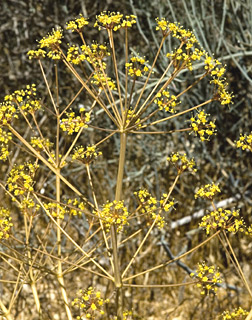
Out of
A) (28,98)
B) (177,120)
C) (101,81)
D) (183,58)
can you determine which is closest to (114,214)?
(101,81)

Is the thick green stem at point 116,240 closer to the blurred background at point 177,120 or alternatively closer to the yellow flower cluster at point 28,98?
the yellow flower cluster at point 28,98

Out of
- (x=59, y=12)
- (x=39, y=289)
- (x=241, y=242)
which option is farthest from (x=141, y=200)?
(x=59, y=12)

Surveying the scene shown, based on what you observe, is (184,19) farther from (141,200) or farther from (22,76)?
(141,200)

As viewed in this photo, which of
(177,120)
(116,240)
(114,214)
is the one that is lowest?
(177,120)

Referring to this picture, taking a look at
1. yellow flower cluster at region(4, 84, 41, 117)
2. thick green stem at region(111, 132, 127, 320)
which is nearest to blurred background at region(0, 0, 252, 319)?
yellow flower cluster at region(4, 84, 41, 117)

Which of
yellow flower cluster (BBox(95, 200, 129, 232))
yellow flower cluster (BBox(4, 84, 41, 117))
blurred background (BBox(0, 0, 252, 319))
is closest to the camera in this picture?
yellow flower cluster (BBox(95, 200, 129, 232))

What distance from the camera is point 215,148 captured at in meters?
5.40

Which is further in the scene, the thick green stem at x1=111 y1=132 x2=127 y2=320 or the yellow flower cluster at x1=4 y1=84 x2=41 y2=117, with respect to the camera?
the yellow flower cluster at x1=4 y1=84 x2=41 y2=117

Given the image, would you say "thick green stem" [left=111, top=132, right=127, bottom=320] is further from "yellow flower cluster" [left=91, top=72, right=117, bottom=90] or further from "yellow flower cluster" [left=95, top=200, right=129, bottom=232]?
"yellow flower cluster" [left=91, top=72, right=117, bottom=90]

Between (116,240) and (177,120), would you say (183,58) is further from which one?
(177,120)

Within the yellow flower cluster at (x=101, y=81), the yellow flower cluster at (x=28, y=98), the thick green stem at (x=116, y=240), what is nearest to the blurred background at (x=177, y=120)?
the yellow flower cluster at (x=28, y=98)

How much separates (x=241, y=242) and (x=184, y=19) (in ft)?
8.46

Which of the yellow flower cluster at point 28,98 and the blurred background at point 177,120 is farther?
the blurred background at point 177,120

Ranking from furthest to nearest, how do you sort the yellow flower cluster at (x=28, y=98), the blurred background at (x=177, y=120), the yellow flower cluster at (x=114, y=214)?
the blurred background at (x=177, y=120)
the yellow flower cluster at (x=28, y=98)
the yellow flower cluster at (x=114, y=214)
